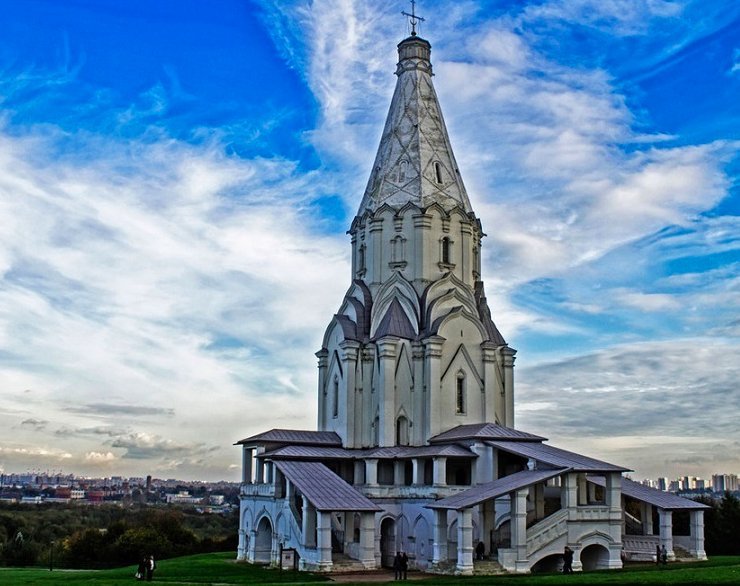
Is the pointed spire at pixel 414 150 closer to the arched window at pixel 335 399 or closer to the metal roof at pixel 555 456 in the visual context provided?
the arched window at pixel 335 399

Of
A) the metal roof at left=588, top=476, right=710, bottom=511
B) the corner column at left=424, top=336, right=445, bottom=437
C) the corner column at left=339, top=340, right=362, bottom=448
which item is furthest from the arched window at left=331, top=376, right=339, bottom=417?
the metal roof at left=588, top=476, right=710, bottom=511

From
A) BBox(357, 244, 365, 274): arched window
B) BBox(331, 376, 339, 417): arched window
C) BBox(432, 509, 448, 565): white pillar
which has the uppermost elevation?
BBox(357, 244, 365, 274): arched window

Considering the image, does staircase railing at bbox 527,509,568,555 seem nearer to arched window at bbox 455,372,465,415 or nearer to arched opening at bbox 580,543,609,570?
arched opening at bbox 580,543,609,570

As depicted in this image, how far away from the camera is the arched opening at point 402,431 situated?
36.8 meters

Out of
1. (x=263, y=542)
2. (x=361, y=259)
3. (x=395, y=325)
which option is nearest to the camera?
(x=263, y=542)

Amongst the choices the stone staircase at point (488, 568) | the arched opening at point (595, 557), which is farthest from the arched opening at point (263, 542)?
the arched opening at point (595, 557)

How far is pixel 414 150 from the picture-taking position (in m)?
40.5

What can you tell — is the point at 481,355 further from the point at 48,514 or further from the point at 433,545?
the point at 48,514

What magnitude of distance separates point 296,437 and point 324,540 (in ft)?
25.9

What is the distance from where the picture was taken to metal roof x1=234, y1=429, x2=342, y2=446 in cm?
3628

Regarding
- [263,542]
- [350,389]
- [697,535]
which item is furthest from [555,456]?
[263,542]

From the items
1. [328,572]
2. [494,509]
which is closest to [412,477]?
[494,509]

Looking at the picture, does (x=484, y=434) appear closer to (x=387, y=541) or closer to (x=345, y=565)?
(x=387, y=541)

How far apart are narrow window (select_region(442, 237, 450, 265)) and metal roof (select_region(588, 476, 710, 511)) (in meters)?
11.5
